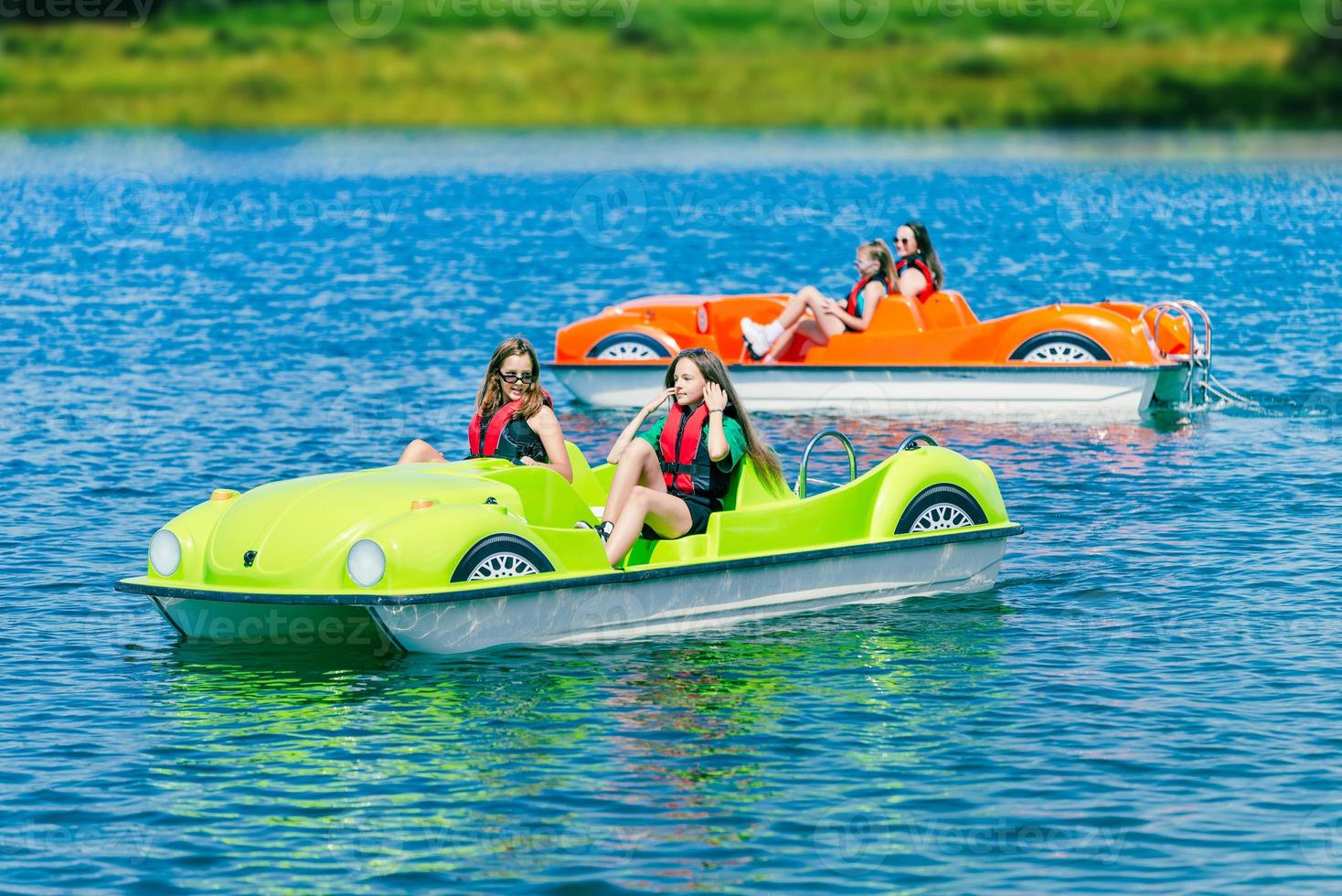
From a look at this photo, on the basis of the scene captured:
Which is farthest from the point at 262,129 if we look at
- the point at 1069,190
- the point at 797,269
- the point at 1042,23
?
the point at 797,269

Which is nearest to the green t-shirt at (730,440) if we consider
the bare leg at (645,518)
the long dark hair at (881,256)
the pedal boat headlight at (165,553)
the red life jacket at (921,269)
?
the bare leg at (645,518)

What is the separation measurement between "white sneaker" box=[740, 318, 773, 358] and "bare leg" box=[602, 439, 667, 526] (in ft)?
26.4

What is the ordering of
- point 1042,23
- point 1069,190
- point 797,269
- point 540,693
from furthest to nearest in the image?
point 1042,23
point 1069,190
point 797,269
point 540,693

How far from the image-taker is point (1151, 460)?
1716 centimetres

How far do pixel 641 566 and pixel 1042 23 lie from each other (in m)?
85.9

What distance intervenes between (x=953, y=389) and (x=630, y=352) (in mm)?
3184

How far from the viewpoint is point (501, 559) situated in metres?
10.6

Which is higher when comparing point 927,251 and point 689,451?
point 927,251

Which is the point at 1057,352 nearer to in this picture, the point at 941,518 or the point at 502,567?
the point at 941,518

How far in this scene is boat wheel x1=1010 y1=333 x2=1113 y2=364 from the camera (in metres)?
18.9

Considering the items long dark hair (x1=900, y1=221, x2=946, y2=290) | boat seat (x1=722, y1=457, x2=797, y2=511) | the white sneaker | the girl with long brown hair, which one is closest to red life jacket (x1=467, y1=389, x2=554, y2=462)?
the girl with long brown hair

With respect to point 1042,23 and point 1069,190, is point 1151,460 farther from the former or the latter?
point 1042,23

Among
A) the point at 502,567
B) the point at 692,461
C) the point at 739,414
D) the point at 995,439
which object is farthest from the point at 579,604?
the point at 995,439

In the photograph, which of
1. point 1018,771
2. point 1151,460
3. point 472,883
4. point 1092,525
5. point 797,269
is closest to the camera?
point 472,883
